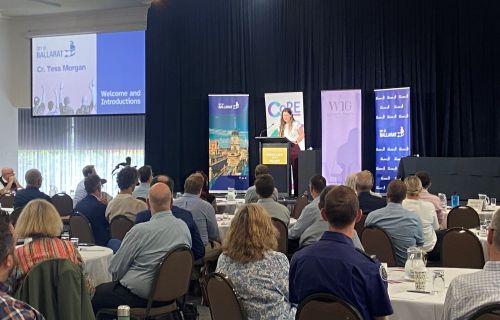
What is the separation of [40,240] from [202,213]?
10.5ft

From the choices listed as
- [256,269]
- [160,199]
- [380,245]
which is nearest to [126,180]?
[160,199]

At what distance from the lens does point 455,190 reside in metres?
11.7

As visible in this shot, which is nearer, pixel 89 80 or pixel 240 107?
pixel 240 107

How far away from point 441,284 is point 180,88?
11.6 meters

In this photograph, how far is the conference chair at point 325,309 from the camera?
10.4 ft

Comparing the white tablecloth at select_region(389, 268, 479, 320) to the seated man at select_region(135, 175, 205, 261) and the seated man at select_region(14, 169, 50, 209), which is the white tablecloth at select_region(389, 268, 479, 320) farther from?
the seated man at select_region(14, 169, 50, 209)

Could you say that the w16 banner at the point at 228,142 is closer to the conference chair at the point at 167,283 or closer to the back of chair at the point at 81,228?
the back of chair at the point at 81,228

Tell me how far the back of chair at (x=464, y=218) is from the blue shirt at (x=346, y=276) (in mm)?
4712

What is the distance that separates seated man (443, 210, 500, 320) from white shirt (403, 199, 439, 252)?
11.5 feet

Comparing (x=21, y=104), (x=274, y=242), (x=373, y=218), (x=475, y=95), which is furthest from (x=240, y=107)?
(x=274, y=242)

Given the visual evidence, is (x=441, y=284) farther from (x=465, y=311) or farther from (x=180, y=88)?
(x=180, y=88)

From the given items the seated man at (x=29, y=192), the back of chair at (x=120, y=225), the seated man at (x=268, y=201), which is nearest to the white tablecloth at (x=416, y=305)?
the seated man at (x=268, y=201)

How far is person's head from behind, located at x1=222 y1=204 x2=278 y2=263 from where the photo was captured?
3980 millimetres

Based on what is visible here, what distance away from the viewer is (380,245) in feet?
19.4
